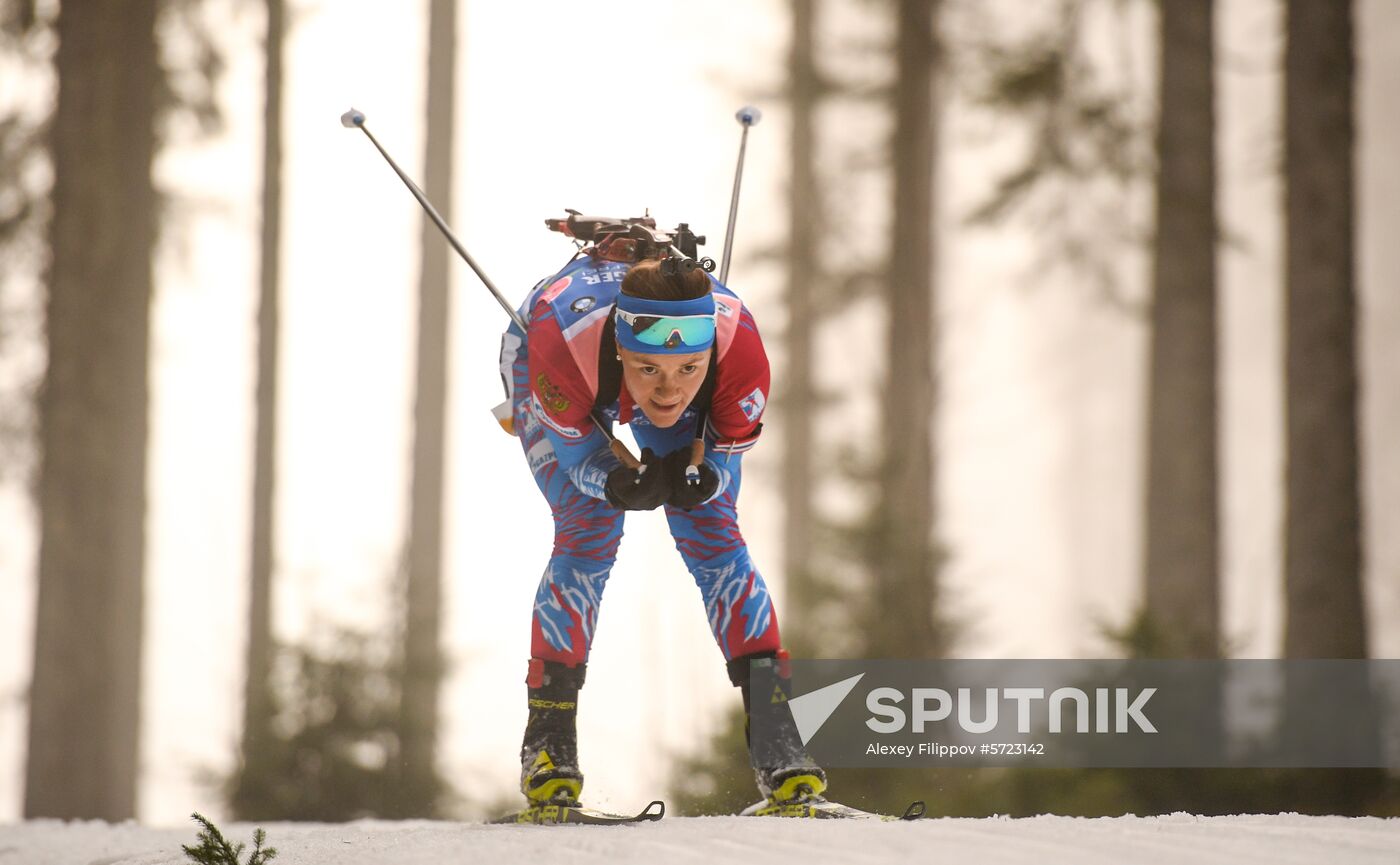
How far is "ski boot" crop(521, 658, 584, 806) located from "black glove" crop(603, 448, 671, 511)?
2.23 feet

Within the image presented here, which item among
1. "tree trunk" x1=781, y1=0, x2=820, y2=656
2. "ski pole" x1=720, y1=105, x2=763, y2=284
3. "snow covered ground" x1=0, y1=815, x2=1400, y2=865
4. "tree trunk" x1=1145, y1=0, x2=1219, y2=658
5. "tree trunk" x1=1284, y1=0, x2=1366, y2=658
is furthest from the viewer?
"tree trunk" x1=781, y1=0, x2=820, y2=656

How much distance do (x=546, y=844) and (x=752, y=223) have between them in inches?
385

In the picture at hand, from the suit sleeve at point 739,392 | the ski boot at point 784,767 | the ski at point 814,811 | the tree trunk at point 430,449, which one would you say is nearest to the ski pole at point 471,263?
the suit sleeve at point 739,392

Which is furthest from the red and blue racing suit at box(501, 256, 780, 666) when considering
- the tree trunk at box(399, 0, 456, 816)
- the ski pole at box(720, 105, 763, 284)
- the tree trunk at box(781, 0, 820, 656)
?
the tree trunk at box(781, 0, 820, 656)

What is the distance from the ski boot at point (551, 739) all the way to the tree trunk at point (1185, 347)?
17.1 ft

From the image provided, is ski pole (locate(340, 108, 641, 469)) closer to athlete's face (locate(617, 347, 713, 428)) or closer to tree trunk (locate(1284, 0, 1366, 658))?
athlete's face (locate(617, 347, 713, 428))

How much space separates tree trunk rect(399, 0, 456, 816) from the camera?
8844 millimetres

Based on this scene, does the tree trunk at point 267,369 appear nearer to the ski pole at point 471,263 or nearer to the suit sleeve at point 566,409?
the ski pole at point 471,263

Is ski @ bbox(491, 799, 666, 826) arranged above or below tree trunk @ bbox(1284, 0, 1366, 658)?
below

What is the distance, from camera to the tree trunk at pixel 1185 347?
8719 millimetres

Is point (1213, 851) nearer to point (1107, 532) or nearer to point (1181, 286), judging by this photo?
point (1181, 286)

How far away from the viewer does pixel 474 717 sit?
380 inches

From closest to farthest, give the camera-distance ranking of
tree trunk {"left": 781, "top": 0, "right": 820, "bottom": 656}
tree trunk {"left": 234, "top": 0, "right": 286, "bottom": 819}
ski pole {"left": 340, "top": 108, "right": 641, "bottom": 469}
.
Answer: ski pole {"left": 340, "top": 108, "right": 641, "bottom": 469} < tree trunk {"left": 234, "top": 0, "right": 286, "bottom": 819} < tree trunk {"left": 781, "top": 0, "right": 820, "bottom": 656}

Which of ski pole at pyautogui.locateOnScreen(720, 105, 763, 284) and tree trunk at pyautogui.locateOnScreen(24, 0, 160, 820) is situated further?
tree trunk at pyautogui.locateOnScreen(24, 0, 160, 820)
